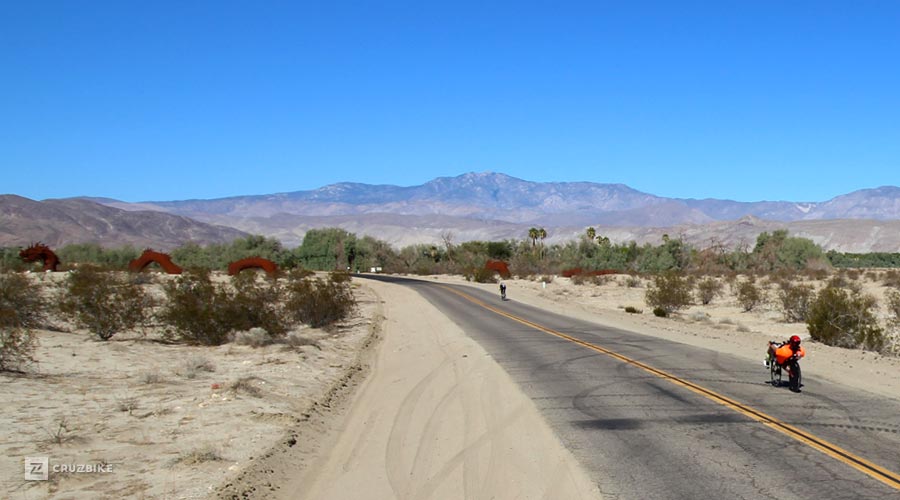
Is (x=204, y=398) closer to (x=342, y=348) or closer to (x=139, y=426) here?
(x=139, y=426)

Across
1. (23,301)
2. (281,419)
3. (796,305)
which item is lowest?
(281,419)

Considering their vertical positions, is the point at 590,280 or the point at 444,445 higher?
the point at 590,280

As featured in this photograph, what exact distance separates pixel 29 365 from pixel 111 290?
29.9 feet

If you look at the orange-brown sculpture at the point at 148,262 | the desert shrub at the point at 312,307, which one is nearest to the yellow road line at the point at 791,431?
the desert shrub at the point at 312,307

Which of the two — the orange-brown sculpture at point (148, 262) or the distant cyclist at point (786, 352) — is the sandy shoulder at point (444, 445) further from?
the orange-brown sculpture at point (148, 262)

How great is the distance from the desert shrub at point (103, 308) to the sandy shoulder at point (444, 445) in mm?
9069

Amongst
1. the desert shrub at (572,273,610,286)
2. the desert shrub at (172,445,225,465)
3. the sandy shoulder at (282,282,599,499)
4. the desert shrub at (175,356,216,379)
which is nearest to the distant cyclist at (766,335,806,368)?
the sandy shoulder at (282,282,599,499)

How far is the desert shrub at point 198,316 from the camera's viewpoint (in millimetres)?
21516

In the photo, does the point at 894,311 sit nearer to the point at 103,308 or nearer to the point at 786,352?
the point at 786,352

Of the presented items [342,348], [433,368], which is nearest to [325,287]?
[342,348]

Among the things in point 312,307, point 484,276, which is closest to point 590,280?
point 484,276

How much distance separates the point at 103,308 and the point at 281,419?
12175mm

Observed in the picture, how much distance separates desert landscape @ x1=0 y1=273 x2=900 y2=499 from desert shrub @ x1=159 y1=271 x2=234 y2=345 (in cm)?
65

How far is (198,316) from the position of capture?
851 inches
